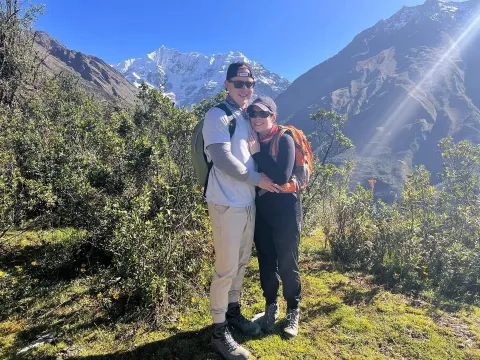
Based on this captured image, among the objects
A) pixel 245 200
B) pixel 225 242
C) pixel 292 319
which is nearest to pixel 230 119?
pixel 245 200

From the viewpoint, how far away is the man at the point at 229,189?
3.16m

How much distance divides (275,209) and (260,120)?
1023 millimetres

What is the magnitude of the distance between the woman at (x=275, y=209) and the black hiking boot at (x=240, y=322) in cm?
41

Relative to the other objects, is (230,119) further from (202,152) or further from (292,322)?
(292,322)

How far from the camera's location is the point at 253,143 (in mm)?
3562

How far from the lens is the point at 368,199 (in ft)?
23.9

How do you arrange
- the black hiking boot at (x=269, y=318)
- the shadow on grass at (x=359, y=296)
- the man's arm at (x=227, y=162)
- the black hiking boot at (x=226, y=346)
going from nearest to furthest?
the man's arm at (x=227, y=162) < the black hiking boot at (x=226, y=346) < the black hiking boot at (x=269, y=318) < the shadow on grass at (x=359, y=296)

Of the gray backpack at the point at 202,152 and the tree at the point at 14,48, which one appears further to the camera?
the tree at the point at 14,48

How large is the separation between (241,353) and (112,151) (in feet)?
17.3

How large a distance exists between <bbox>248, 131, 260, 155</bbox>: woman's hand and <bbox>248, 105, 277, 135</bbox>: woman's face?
8cm

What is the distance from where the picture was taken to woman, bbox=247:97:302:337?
3.50 m

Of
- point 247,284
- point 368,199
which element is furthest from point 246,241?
point 368,199

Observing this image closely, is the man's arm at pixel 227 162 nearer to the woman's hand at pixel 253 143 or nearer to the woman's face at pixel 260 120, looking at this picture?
the woman's hand at pixel 253 143

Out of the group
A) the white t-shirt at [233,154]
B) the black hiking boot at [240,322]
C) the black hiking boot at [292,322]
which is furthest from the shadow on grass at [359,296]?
the white t-shirt at [233,154]
